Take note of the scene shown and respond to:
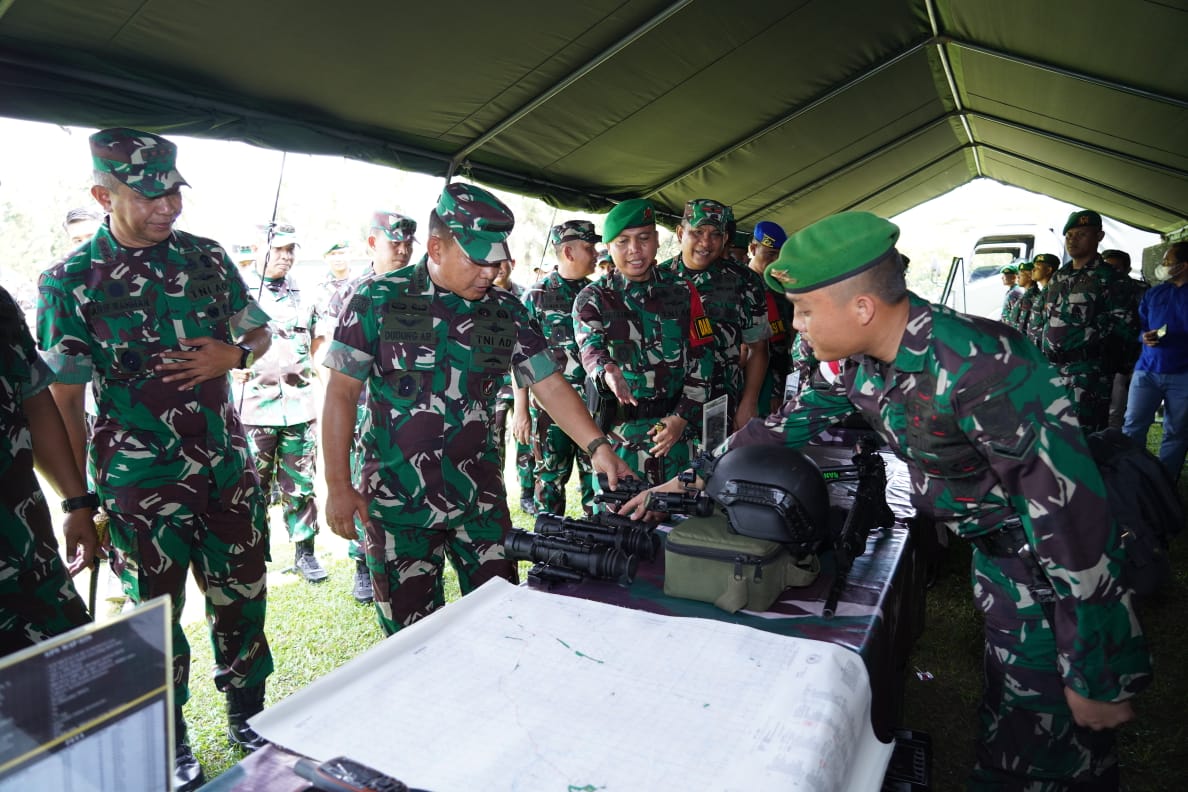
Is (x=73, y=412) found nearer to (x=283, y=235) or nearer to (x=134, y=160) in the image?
(x=134, y=160)

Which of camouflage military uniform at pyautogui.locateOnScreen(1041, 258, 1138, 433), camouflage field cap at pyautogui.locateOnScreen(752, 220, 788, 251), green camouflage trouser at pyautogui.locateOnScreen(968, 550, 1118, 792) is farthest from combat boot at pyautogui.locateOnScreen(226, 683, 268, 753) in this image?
camouflage military uniform at pyautogui.locateOnScreen(1041, 258, 1138, 433)

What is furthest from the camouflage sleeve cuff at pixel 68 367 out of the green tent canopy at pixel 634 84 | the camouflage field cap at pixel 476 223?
the camouflage field cap at pixel 476 223

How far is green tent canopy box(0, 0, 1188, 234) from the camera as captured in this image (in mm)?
2539

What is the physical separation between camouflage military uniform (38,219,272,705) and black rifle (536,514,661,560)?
4.44 feet

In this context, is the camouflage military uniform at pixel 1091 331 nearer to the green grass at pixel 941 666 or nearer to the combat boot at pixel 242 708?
the green grass at pixel 941 666

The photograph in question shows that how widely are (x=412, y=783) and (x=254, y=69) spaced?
2.81 meters

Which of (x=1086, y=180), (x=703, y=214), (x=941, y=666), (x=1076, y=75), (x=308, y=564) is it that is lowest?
(x=941, y=666)

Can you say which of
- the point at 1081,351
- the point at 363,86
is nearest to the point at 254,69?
the point at 363,86

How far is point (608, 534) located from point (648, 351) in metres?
2.05

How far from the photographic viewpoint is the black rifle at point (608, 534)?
Answer: 67.6 inches

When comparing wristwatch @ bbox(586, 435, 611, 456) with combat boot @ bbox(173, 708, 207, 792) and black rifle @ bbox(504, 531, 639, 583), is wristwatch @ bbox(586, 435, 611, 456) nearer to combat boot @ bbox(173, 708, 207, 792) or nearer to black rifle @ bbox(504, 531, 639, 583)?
black rifle @ bbox(504, 531, 639, 583)

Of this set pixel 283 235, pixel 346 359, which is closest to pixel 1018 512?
pixel 346 359

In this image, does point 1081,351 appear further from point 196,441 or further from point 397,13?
point 196,441

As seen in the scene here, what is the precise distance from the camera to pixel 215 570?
98.3 inches
